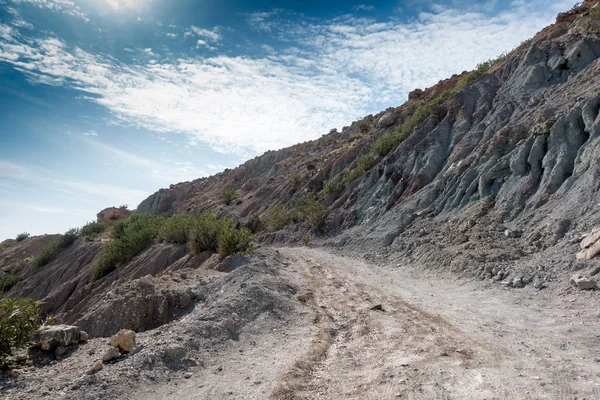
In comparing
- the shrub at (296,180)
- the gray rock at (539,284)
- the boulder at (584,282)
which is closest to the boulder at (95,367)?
the boulder at (584,282)

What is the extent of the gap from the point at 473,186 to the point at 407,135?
11.8 metres

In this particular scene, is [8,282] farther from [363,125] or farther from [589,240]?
[363,125]

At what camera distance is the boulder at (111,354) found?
5434 mm

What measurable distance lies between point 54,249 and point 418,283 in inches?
1319

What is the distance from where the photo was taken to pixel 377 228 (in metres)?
19.7

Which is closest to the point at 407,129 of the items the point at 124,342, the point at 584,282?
the point at 584,282

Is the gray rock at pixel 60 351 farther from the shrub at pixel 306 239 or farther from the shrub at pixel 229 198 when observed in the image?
the shrub at pixel 229 198

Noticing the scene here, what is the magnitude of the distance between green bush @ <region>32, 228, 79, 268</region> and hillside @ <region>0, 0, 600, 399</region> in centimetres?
552

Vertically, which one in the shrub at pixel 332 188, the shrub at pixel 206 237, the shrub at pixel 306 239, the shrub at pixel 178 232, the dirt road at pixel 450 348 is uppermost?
the shrub at pixel 332 188

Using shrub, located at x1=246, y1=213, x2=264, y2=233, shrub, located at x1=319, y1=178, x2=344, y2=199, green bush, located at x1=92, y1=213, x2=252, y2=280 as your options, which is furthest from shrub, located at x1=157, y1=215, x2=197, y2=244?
A: shrub, located at x1=319, y1=178, x2=344, y2=199

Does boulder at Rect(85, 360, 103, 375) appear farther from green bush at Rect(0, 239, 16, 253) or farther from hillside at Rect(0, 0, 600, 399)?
green bush at Rect(0, 239, 16, 253)

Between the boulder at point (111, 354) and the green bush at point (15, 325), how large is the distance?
1294 millimetres

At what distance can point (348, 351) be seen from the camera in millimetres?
5812

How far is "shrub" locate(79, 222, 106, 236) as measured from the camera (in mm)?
40531
